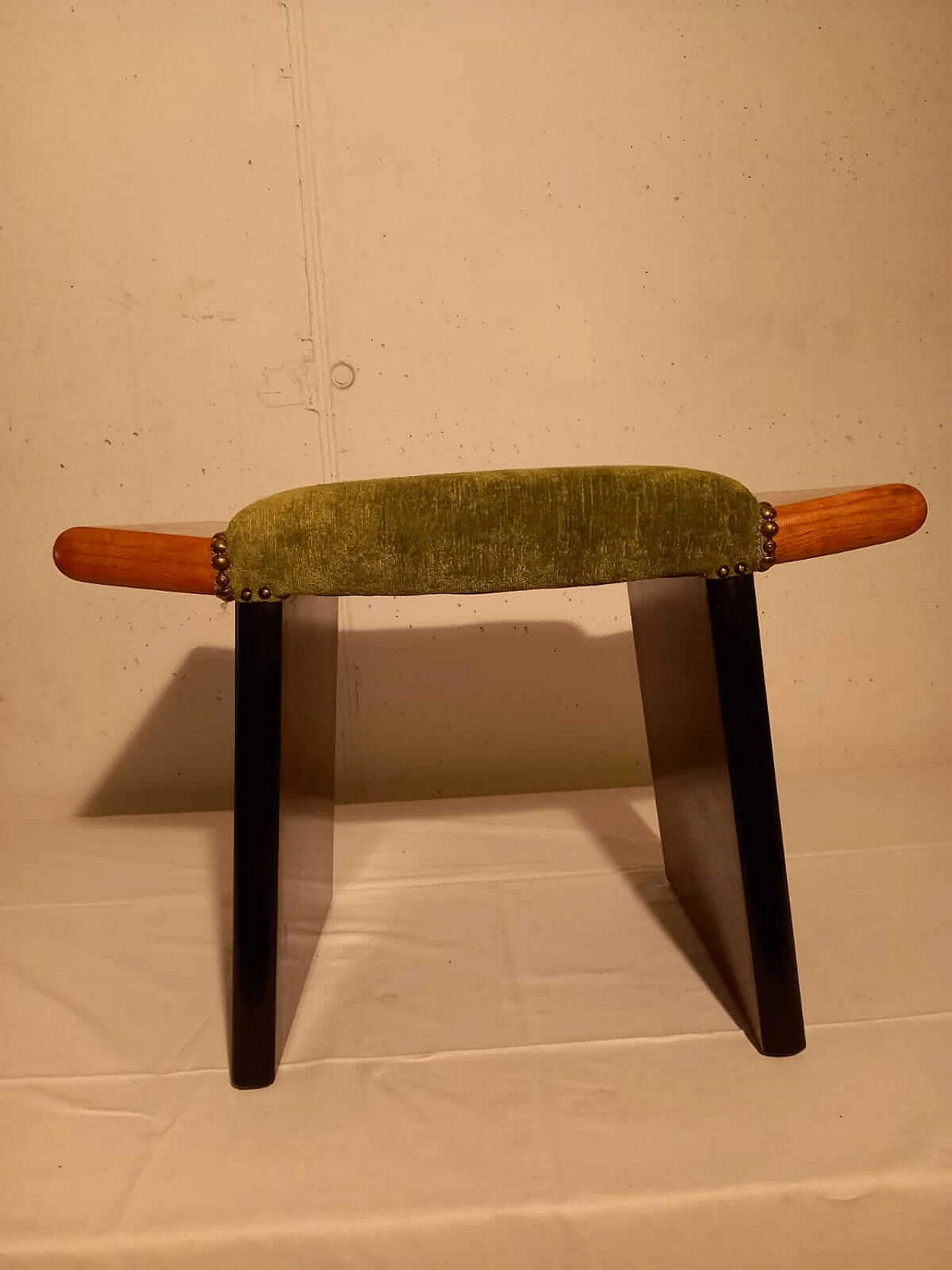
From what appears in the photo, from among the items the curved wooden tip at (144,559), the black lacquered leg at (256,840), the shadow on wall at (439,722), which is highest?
the curved wooden tip at (144,559)

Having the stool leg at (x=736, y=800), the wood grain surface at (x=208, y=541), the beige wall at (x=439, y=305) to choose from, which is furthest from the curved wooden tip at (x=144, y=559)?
the beige wall at (x=439, y=305)

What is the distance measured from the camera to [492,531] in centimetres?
62

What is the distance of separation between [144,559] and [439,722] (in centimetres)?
78

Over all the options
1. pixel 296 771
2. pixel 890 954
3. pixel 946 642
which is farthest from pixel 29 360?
pixel 946 642

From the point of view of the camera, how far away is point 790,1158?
0.58 meters

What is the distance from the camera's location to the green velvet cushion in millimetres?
622

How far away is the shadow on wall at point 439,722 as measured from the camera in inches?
54.2

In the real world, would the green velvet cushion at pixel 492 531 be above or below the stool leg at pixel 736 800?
above

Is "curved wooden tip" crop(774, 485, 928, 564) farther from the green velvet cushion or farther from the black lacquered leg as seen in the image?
the black lacquered leg

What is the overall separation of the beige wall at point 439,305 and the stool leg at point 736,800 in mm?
595

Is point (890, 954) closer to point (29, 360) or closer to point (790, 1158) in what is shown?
point (790, 1158)

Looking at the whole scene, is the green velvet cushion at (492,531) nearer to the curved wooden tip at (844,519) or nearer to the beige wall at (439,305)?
the curved wooden tip at (844,519)

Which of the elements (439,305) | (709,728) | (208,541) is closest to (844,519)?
(709,728)

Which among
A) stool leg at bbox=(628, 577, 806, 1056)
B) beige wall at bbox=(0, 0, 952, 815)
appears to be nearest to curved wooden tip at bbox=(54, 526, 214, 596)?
stool leg at bbox=(628, 577, 806, 1056)
